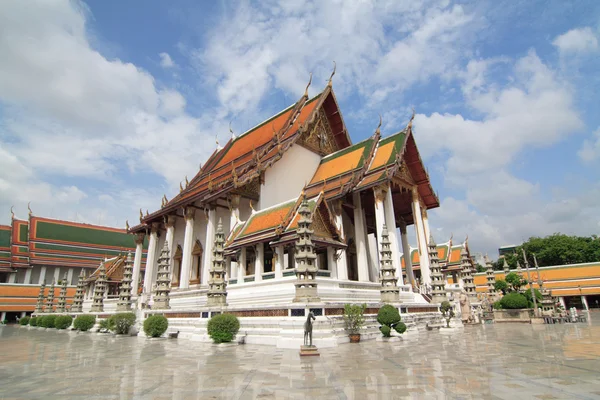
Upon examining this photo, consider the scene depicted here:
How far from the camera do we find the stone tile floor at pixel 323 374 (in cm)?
454

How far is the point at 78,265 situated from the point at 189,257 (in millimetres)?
23138

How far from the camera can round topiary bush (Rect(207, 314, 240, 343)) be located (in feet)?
34.1

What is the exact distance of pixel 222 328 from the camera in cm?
1040

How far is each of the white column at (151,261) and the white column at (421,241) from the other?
17.1m

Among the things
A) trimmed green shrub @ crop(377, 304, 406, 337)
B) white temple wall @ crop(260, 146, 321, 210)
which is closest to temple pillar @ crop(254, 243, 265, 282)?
white temple wall @ crop(260, 146, 321, 210)

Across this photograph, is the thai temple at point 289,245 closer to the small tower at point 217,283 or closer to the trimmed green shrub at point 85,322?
the small tower at point 217,283

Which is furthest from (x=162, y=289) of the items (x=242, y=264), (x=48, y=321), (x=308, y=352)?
(x=48, y=321)

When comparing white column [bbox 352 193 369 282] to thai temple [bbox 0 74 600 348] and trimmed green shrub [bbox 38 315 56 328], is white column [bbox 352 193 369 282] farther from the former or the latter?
trimmed green shrub [bbox 38 315 56 328]

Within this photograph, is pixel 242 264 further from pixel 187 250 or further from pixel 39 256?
pixel 39 256

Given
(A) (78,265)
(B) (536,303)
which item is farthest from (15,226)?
(B) (536,303)

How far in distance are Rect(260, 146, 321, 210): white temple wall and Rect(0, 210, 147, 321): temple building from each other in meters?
21.1

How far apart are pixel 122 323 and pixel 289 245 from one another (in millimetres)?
8116

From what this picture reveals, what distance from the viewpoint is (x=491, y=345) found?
9.17 metres

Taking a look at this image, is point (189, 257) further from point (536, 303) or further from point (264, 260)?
point (536, 303)
